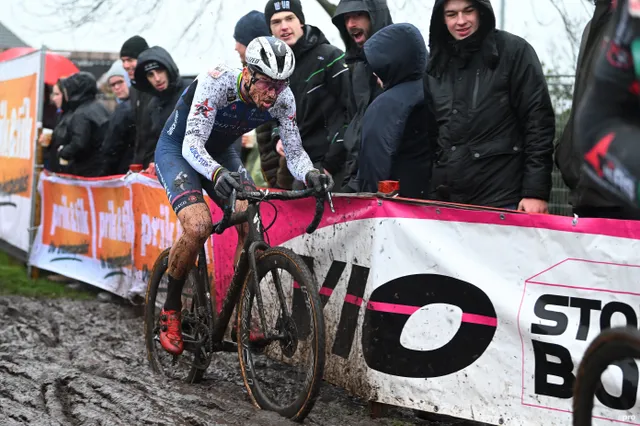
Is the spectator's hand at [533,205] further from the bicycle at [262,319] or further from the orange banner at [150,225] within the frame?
the orange banner at [150,225]

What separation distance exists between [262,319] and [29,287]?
21.5ft

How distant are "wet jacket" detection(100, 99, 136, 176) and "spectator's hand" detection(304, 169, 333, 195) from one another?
18.7 feet

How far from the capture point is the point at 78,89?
38.6ft

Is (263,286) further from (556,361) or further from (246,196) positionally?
(556,361)

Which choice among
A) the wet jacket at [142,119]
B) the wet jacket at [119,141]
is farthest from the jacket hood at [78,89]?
the wet jacket at [142,119]

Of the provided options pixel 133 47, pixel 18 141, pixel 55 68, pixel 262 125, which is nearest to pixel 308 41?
pixel 262 125

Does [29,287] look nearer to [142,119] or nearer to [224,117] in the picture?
[142,119]

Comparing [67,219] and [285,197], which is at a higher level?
[285,197]

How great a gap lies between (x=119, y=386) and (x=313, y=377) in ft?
5.20

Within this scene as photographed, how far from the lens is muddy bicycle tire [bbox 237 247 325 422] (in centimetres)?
504

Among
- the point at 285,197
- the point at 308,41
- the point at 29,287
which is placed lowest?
the point at 29,287

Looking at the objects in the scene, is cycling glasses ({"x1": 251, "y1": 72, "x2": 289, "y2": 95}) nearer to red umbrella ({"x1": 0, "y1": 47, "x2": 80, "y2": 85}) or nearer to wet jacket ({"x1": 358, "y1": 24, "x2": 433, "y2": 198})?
wet jacket ({"x1": 358, "y1": 24, "x2": 433, "y2": 198})

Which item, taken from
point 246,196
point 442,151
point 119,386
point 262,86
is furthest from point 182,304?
point 442,151

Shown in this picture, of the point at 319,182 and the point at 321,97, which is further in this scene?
the point at 321,97
